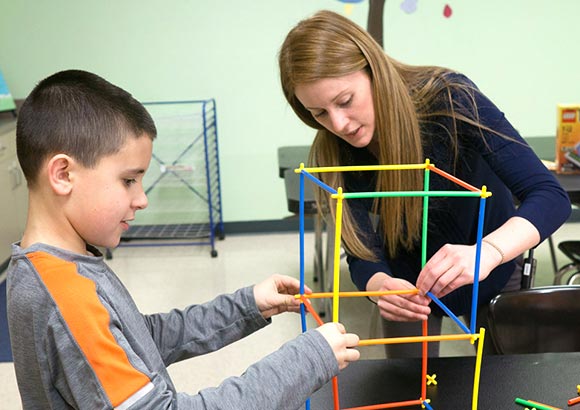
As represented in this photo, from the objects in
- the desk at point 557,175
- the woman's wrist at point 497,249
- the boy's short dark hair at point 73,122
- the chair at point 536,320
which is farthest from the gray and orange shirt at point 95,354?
the desk at point 557,175

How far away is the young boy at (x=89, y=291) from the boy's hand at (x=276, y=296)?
0.22m

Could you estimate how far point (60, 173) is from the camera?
2.76 ft

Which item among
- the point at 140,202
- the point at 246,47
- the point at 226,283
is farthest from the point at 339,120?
the point at 246,47

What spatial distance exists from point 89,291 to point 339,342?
317 mm

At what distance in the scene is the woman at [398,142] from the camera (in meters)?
1.21

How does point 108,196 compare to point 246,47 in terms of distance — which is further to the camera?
point 246,47

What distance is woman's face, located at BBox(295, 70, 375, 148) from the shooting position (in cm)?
122

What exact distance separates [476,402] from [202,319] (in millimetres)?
463

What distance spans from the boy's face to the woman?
17.6 inches

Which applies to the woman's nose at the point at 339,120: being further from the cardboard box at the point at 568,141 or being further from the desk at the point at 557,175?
the cardboard box at the point at 568,141

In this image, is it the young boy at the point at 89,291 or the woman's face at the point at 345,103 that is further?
the woman's face at the point at 345,103

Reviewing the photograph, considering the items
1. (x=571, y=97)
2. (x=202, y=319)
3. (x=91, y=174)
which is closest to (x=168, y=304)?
(x=202, y=319)

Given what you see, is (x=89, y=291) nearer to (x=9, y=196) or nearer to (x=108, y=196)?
(x=108, y=196)

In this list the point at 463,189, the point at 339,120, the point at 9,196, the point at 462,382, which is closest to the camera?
the point at 462,382
